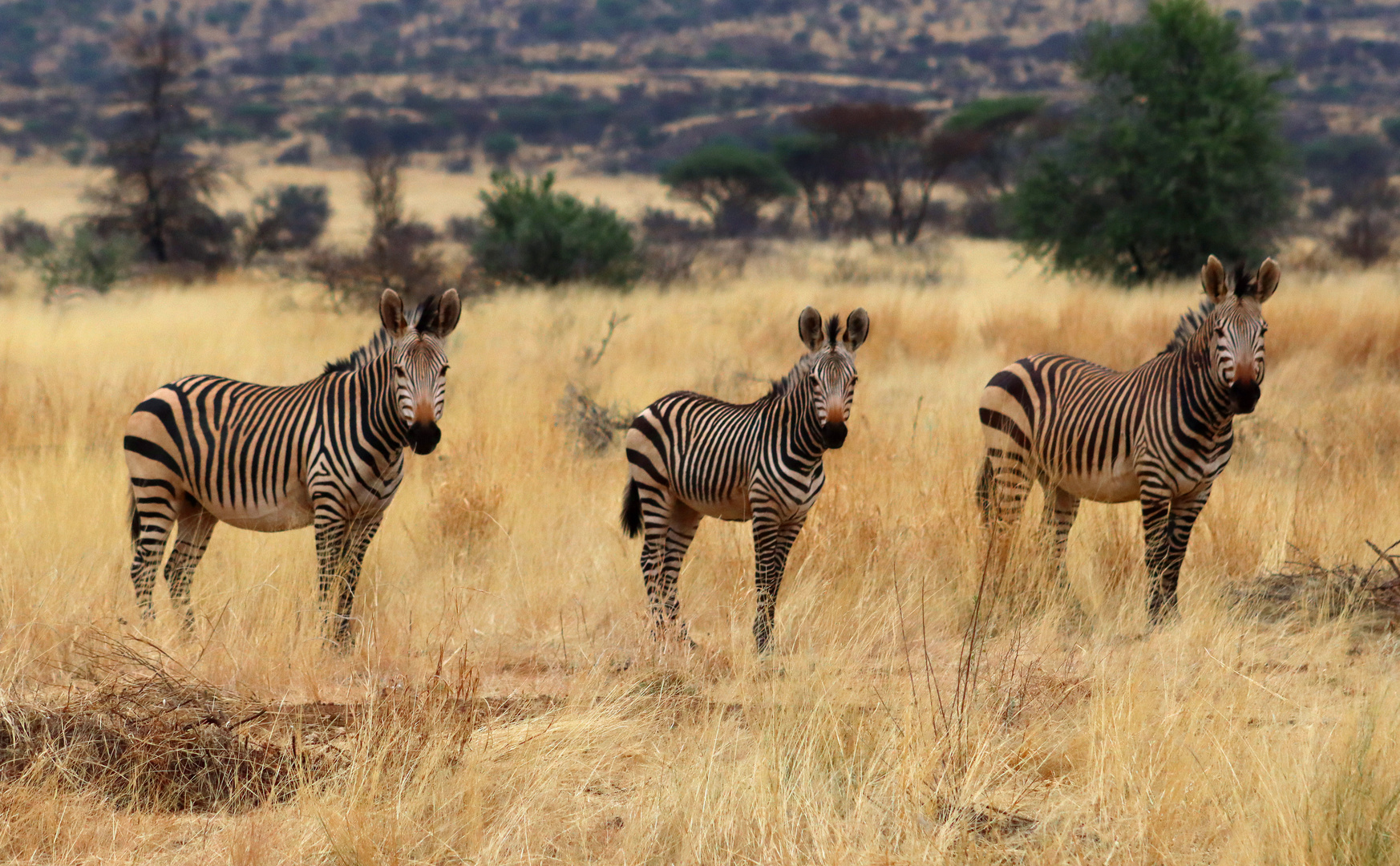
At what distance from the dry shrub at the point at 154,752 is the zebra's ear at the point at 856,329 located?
229 cm

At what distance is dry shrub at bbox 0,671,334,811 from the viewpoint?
377 centimetres

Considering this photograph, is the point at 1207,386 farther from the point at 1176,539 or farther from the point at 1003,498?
the point at 1003,498

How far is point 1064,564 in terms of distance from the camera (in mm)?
6141

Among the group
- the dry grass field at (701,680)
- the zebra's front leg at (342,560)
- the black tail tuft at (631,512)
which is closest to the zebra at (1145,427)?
the dry grass field at (701,680)

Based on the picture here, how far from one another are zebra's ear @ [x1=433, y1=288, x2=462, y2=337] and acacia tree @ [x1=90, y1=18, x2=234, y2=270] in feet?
58.1

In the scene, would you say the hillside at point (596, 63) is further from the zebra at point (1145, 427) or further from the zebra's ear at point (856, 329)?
the zebra's ear at point (856, 329)

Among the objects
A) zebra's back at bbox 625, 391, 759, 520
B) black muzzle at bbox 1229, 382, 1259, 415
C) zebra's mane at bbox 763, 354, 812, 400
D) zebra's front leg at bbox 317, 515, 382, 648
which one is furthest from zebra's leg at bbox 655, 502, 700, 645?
black muzzle at bbox 1229, 382, 1259, 415

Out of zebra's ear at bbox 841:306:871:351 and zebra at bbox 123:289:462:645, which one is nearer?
zebra's ear at bbox 841:306:871:351

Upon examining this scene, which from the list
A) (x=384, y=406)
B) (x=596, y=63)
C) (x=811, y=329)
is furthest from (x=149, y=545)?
(x=596, y=63)

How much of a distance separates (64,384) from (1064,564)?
7.65 m

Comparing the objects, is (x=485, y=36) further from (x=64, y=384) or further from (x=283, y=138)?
(x=64, y=384)

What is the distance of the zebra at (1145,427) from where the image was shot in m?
4.83

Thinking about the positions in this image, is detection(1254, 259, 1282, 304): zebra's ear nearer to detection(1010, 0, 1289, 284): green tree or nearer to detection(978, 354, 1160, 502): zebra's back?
detection(978, 354, 1160, 502): zebra's back

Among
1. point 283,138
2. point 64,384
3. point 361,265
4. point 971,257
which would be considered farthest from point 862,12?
point 64,384
